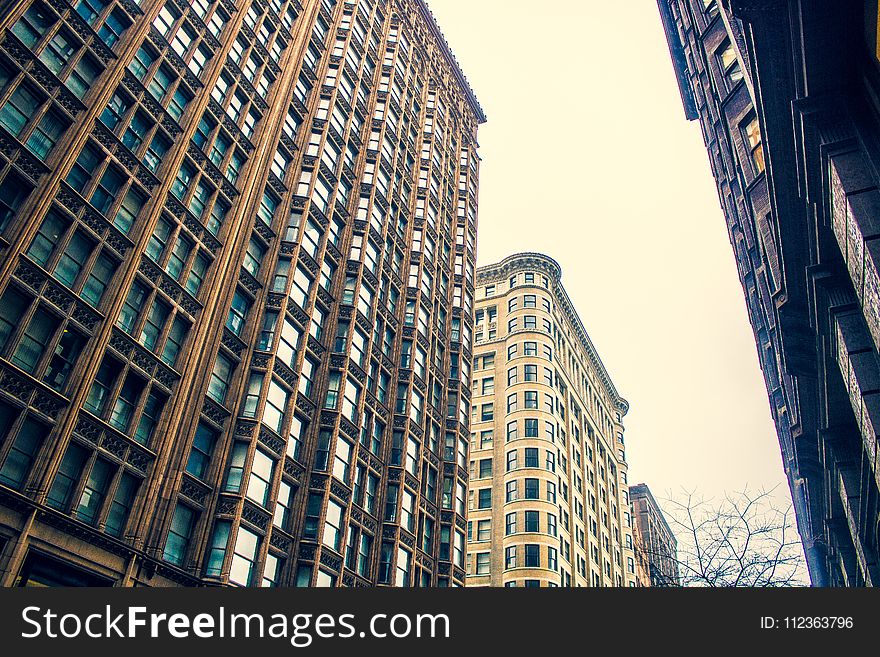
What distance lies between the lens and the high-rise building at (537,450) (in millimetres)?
62781

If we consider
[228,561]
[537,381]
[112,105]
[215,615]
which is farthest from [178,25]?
[537,381]

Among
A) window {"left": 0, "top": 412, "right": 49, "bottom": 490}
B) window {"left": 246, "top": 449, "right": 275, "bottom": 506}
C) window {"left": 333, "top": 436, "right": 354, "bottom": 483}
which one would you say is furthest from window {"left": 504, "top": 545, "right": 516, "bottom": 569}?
window {"left": 0, "top": 412, "right": 49, "bottom": 490}

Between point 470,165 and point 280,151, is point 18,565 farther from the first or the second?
point 470,165

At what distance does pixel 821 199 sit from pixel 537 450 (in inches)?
2040

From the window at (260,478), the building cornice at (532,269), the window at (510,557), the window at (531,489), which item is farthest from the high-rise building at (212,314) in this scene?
the building cornice at (532,269)

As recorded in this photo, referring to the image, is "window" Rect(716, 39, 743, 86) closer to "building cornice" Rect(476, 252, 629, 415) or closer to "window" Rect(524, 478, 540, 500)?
"window" Rect(524, 478, 540, 500)

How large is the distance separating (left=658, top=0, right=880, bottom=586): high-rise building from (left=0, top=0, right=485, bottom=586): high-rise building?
20603 millimetres

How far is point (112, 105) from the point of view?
27.0m

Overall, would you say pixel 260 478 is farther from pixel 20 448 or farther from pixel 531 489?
pixel 531 489

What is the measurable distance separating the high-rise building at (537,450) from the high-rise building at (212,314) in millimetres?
12312

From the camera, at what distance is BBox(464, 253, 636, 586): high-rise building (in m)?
62.8

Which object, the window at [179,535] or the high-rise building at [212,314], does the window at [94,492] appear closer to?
the high-rise building at [212,314]

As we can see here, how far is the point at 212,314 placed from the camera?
28781mm

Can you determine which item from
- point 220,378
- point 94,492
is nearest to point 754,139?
point 220,378
